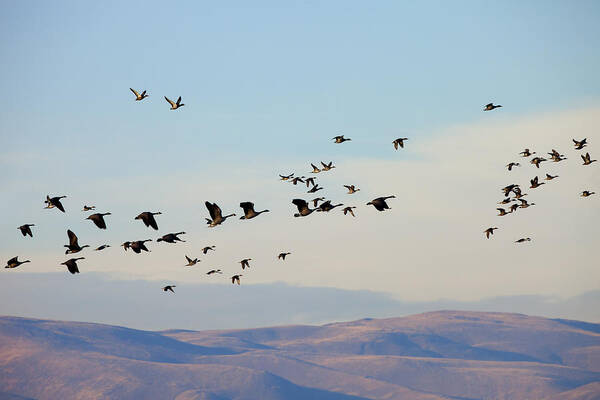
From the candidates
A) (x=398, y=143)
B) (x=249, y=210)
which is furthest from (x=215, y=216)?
(x=398, y=143)

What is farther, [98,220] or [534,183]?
[534,183]

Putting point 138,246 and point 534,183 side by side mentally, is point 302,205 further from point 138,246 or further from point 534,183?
point 534,183

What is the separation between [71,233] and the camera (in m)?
57.9

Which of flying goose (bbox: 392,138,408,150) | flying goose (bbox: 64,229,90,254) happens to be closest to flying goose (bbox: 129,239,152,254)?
flying goose (bbox: 64,229,90,254)

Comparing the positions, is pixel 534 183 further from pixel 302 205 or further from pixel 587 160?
pixel 302 205

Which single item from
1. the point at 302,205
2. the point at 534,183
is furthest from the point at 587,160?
the point at 302,205

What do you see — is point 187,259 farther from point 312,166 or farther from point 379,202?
point 379,202

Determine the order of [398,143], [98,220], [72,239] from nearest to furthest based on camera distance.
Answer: [98,220] < [72,239] < [398,143]

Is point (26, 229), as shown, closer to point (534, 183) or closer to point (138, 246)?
point (138, 246)

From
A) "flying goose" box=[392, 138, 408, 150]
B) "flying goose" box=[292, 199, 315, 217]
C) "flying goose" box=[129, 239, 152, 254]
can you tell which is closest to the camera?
"flying goose" box=[292, 199, 315, 217]

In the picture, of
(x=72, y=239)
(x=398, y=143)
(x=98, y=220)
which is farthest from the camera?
(x=398, y=143)

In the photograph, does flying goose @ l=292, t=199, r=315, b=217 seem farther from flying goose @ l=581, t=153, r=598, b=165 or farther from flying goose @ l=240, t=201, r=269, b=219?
flying goose @ l=581, t=153, r=598, b=165

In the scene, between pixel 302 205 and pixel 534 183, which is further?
pixel 534 183

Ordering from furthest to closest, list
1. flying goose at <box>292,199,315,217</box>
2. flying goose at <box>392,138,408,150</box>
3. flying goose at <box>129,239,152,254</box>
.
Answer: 1. flying goose at <box>392,138,408,150</box>
2. flying goose at <box>129,239,152,254</box>
3. flying goose at <box>292,199,315,217</box>
